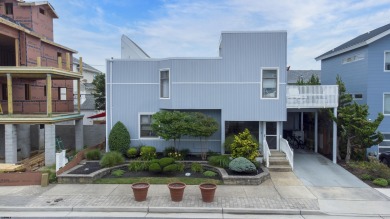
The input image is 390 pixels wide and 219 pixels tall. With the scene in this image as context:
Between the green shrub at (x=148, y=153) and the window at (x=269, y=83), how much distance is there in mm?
6907

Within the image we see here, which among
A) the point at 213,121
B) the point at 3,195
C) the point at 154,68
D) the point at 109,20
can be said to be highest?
the point at 109,20

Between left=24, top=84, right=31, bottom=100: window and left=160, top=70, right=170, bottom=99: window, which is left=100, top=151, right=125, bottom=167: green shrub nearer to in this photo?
left=160, top=70, right=170, bottom=99: window

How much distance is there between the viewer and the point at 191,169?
45.6 feet

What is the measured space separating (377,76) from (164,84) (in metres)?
12.9

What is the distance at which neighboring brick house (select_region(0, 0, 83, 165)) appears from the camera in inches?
596

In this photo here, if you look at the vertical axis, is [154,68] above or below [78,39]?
below

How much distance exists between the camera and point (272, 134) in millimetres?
16172

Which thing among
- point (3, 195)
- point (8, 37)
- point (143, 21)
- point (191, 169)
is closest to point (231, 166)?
point (191, 169)

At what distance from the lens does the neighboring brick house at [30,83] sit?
15.1 m

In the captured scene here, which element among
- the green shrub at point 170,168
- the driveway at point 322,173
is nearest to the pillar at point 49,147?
the green shrub at point 170,168

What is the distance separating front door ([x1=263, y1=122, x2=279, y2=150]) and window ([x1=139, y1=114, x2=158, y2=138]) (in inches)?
266

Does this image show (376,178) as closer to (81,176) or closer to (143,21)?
(81,176)

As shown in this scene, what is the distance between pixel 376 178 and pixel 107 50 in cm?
2979

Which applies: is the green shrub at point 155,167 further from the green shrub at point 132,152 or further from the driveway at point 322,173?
the driveway at point 322,173
